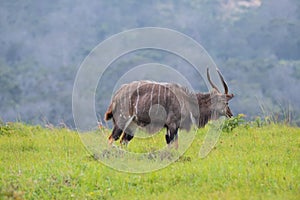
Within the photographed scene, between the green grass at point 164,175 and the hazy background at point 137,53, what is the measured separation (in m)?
44.4

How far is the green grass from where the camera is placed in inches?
346

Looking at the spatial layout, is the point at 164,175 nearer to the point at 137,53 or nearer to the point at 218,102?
the point at 218,102

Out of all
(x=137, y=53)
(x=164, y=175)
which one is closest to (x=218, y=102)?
(x=164, y=175)

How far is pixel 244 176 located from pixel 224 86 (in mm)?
4324

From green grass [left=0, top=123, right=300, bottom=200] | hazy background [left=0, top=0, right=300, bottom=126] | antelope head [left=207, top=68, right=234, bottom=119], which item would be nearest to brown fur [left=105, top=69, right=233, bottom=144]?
green grass [left=0, top=123, right=300, bottom=200]

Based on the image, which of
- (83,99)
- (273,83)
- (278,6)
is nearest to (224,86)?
(83,99)

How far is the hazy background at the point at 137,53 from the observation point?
74562 mm

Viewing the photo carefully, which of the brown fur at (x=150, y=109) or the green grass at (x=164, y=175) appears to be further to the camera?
the brown fur at (x=150, y=109)

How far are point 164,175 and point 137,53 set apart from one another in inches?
3109

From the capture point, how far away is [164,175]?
9680mm

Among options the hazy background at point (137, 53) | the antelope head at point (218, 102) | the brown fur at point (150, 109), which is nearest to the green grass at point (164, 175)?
the brown fur at point (150, 109)

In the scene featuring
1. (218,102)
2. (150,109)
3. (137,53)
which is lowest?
(150,109)

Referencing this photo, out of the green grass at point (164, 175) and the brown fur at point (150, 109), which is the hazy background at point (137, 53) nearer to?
the brown fur at point (150, 109)

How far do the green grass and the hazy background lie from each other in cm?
4435
